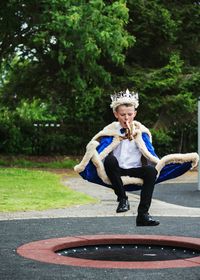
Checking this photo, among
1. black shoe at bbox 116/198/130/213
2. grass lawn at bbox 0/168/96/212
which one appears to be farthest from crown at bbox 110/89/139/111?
grass lawn at bbox 0/168/96/212

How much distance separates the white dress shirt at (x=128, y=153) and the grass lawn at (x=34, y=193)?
6.26m

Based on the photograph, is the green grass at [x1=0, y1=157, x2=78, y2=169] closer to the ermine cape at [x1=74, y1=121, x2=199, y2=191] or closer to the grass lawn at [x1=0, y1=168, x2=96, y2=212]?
the grass lawn at [x1=0, y1=168, x2=96, y2=212]

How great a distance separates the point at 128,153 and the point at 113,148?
0.62 ft

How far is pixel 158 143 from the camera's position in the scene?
1035 inches

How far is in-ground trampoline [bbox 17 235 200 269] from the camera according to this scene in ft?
26.6

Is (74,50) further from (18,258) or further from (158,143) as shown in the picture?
(18,258)

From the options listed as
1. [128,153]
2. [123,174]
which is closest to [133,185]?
[123,174]

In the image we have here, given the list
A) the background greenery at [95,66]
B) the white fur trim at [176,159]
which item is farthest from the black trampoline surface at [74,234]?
the background greenery at [95,66]

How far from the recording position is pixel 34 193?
15.3 meters

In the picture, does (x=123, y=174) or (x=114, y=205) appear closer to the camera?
(x=123, y=174)

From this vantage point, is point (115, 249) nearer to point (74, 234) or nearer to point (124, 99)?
point (74, 234)

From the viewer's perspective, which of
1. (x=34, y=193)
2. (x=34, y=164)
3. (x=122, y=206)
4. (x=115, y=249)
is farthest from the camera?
(x=34, y=164)

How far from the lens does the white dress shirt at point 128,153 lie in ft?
21.9

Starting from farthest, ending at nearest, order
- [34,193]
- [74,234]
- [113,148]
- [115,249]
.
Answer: [34,193]
[74,234]
[115,249]
[113,148]
